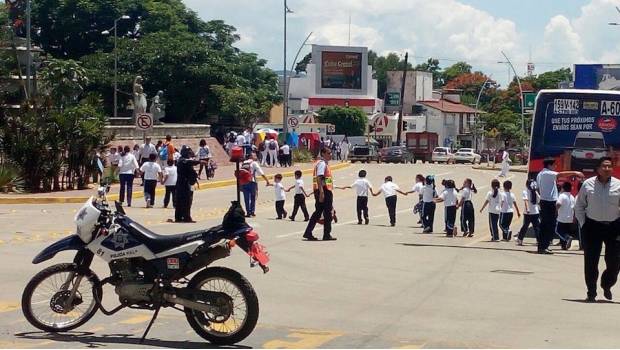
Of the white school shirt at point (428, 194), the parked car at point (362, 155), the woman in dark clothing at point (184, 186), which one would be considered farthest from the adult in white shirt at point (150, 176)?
the parked car at point (362, 155)

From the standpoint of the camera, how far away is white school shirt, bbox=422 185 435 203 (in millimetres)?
24859

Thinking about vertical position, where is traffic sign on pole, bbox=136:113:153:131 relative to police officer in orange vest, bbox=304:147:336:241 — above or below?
above

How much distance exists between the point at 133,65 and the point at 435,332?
63228mm

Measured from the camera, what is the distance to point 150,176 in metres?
28.0

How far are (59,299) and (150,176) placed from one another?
1768 cm

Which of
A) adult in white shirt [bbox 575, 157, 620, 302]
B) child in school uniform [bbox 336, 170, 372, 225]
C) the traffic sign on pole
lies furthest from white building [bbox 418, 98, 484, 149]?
adult in white shirt [bbox 575, 157, 620, 302]

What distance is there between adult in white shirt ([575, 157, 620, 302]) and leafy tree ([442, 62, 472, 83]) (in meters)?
156

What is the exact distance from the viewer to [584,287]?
593 inches

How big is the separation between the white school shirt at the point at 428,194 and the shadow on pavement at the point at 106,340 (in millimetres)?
15175

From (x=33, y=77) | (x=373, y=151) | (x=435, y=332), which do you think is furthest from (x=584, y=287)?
(x=373, y=151)

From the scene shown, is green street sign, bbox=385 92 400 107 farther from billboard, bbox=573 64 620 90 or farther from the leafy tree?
billboard, bbox=573 64 620 90

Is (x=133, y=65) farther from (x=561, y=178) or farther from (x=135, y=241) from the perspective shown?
(x=135, y=241)

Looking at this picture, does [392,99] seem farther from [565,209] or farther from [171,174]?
[565,209]

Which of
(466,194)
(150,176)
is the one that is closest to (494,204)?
(466,194)
